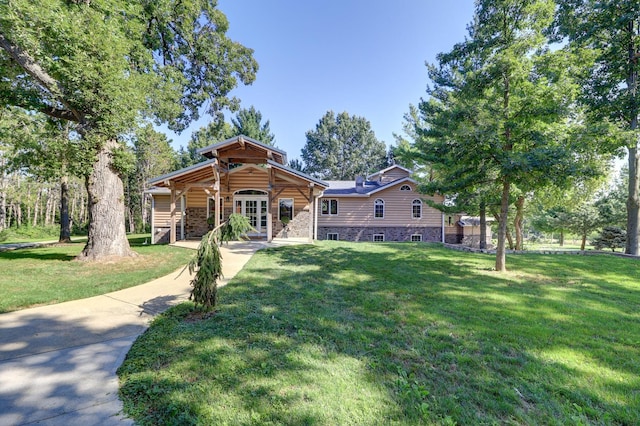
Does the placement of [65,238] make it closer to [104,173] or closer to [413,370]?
[104,173]

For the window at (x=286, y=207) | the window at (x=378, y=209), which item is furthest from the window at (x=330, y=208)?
the window at (x=286, y=207)

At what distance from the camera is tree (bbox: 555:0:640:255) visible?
10.3 meters

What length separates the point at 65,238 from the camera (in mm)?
13906

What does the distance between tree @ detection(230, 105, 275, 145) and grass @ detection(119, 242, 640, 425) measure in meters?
21.9

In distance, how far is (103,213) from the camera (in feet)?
25.7

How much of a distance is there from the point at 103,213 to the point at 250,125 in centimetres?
1907

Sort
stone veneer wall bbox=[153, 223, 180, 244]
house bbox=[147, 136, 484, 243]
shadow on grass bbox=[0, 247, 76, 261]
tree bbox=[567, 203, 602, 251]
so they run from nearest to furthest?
shadow on grass bbox=[0, 247, 76, 261] → house bbox=[147, 136, 484, 243] → stone veneer wall bbox=[153, 223, 180, 244] → tree bbox=[567, 203, 602, 251]

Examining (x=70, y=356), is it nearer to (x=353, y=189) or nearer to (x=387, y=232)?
(x=387, y=232)

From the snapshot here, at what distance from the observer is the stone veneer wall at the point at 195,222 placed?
1441 centimetres

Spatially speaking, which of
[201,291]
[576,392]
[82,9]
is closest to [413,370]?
[576,392]

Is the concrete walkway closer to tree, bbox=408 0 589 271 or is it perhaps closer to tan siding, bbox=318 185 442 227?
tree, bbox=408 0 589 271

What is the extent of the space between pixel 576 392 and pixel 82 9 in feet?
38.8

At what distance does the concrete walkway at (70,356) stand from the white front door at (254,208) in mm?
9627

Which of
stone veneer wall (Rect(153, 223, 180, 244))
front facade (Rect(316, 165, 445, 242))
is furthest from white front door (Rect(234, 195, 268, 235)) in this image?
front facade (Rect(316, 165, 445, 242))
